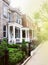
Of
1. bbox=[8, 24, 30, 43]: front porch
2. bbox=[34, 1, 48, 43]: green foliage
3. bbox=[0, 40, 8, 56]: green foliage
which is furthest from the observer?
bbox=[34, 1, 48, 43]: green foliage

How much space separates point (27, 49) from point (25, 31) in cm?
20

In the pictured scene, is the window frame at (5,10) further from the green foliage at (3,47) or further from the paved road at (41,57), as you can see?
the paved road at (41,57)

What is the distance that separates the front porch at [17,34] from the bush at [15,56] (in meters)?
0.11

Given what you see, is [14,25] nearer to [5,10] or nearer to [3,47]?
[5,10]

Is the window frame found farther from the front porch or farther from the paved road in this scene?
the paved road

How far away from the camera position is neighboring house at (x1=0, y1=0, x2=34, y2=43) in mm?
1653

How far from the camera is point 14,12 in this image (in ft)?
5.78

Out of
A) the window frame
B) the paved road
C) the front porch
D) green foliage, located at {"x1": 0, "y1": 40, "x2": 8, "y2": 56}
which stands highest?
the window frame

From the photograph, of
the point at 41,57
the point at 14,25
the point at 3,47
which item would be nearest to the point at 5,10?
the point at 14,25

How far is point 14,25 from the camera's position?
5.80ft

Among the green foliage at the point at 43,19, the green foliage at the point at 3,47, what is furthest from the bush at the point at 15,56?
the green foliage at the point at 43,19

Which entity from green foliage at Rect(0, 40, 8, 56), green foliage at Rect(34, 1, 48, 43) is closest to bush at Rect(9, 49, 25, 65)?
green foliage at Rect(0, 40, 8, 56)

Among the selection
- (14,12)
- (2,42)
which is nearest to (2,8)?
(14,12)

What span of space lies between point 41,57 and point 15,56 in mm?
315
